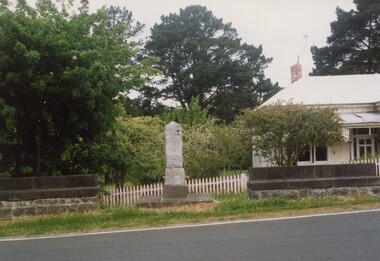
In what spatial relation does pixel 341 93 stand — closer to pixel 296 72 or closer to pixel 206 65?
pixel 296 72

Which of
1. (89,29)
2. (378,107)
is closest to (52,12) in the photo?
(89,29)

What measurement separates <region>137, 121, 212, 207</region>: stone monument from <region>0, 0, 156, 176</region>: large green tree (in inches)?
77.2

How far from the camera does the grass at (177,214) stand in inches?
388

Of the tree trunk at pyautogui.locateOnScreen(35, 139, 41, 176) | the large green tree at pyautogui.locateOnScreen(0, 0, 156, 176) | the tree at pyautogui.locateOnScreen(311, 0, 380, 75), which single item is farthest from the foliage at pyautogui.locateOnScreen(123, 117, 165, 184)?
the tree at pyautogui.locateOnScreen(311, 0, 380, 75)

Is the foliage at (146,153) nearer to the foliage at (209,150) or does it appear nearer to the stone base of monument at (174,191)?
the foliage at (209,150)

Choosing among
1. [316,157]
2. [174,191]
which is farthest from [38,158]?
[316,157]

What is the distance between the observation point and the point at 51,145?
13.2 metres

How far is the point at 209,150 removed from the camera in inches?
774

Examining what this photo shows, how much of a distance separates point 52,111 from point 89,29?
8.71 ft

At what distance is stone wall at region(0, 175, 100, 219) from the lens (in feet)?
37.2

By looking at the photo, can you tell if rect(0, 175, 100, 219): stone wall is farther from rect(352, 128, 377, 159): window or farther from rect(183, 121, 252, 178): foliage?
rect(352, 128, 377, 159): window

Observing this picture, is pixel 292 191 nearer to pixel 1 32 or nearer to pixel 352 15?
pixel 1 32

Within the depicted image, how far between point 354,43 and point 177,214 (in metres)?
44.1

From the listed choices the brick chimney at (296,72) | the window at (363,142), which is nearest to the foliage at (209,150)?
the window at (363,142)
